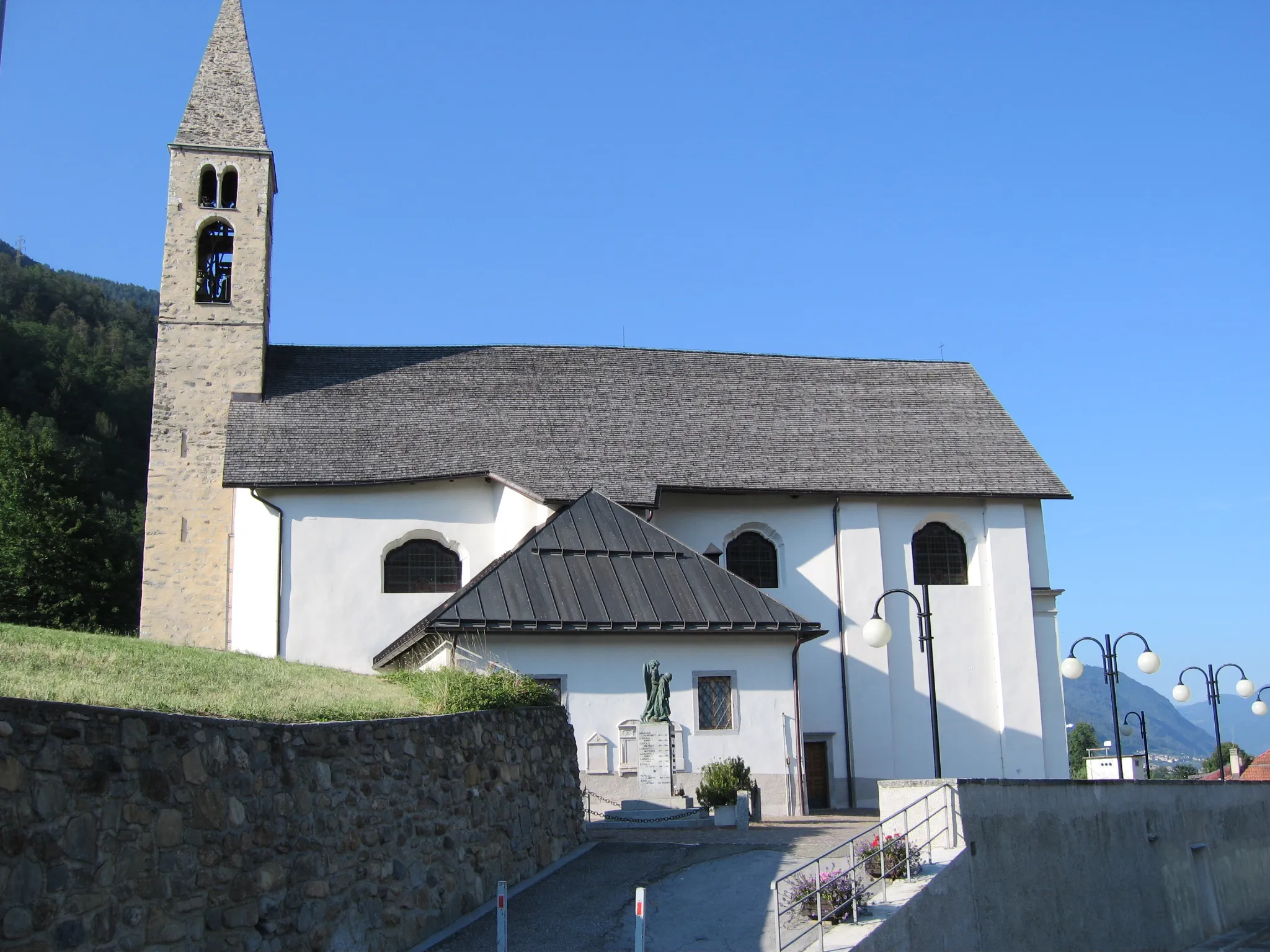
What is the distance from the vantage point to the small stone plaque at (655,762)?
779 inches

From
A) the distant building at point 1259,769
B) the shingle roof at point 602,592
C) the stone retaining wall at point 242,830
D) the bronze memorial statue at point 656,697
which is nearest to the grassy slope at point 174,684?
the stone retaining wall at point 242,830

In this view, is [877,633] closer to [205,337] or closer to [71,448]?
[205,337]

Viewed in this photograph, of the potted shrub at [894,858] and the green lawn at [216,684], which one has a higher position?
the green lawn at [216,684]

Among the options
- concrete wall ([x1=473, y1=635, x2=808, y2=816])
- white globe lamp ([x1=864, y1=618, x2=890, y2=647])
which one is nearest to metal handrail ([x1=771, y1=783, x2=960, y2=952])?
white globe lamp ([x1=864, y1=618, x2=890, y2=647])

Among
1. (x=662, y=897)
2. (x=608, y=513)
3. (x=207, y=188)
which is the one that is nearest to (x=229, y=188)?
(x=207, y=188)

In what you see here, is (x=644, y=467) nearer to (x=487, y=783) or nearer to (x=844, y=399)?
(x=844, y=399)

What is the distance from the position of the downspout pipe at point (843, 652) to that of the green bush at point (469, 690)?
13.2 metres

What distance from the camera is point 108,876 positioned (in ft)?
24.7

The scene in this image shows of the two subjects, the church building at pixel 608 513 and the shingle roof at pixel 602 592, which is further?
the church building at pixel 608 513

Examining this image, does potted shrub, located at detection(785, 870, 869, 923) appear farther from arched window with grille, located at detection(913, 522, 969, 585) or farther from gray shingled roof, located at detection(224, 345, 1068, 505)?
arched window with grille, located at detection(913, 522, 969, 585)

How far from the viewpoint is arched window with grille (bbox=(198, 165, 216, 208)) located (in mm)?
30125

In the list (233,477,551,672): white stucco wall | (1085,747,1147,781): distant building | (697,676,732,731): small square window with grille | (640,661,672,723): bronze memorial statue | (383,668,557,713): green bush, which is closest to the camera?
(383,668,557,713): green bush

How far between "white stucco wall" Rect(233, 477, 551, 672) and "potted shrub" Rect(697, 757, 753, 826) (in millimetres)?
8335

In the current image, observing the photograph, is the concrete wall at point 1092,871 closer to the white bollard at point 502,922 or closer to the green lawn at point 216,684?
the white bollard at point 502,922
